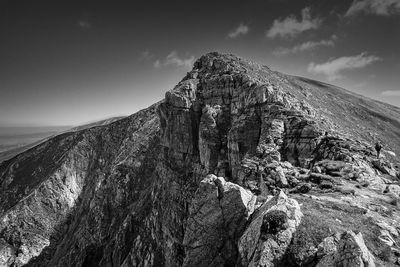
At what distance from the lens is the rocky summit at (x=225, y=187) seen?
16.6 m

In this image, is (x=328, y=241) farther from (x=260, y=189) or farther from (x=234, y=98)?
(x=234, y=98)

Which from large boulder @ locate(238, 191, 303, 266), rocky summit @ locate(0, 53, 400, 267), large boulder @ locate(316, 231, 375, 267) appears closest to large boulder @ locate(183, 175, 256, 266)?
rocky summit @ locate(0, 53, 400, 267)

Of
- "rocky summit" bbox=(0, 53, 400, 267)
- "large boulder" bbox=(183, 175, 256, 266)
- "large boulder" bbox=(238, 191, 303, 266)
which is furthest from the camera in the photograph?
"large boulder" bbox=(183, 175, 256, 266)

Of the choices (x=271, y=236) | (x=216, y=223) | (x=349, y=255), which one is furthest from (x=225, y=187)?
(x=349, y=255)

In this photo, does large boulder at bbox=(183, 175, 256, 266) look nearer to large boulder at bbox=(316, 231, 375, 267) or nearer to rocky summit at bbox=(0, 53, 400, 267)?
rocky summit at bbox=(0, 53, 400, 267)

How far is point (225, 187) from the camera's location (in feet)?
79.8

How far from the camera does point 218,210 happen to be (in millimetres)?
23375

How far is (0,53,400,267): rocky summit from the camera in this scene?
16594 millimetres

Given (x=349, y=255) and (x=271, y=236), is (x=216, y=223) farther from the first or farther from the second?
(x=349, y=255)

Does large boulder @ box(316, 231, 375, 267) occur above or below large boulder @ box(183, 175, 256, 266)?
above

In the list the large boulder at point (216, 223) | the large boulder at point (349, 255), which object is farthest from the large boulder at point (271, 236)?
the large boulder at point (216, 223)

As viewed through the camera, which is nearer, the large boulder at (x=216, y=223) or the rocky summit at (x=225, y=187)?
the rocky summit at (x=225, y=187)

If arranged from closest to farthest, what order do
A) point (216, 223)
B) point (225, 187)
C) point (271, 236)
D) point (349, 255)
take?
point (349, 255), point (271, 236), point (216, 223), point (225, 187)

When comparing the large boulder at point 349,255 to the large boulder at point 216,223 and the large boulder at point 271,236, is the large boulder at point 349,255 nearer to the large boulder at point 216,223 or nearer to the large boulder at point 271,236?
the large boulder at point 271,236
